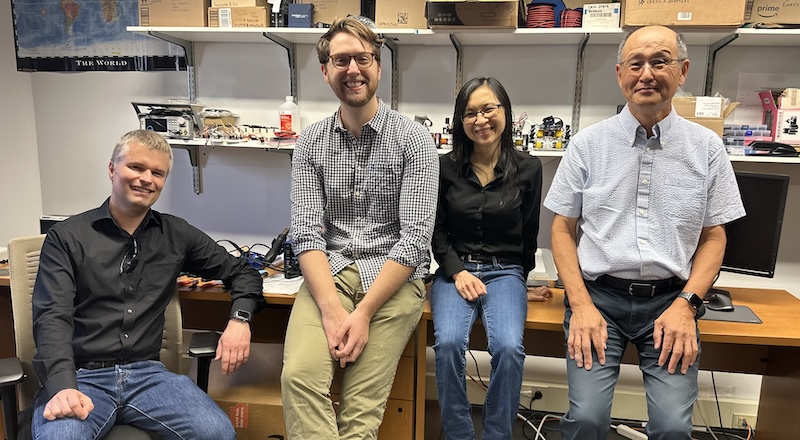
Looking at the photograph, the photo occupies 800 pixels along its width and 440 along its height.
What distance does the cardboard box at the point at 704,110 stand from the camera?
2.01 meters

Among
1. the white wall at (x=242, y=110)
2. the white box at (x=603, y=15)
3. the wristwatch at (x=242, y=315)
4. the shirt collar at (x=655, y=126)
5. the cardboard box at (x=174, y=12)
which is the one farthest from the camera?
the white wall at (x=242, y=110)

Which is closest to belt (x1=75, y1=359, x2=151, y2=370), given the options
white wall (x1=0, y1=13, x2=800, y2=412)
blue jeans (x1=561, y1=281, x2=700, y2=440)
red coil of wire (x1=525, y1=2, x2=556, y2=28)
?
white wall (x1=0, y1=13, x2=800, y2=412)

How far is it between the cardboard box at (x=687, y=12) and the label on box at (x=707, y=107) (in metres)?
0.27

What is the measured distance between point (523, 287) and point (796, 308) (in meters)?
0.99

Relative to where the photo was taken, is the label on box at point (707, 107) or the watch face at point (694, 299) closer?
the watch face at point (694, 299)

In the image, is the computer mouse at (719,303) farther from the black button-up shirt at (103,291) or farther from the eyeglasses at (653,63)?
the black button-up shirt at (103,291)

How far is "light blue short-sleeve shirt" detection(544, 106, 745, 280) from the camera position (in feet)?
5.13

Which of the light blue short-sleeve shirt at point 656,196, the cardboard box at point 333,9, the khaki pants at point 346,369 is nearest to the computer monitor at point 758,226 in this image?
the light blue short-sleeve shirt at point 656,196

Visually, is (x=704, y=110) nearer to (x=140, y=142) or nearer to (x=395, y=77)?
(x=395, y=77)

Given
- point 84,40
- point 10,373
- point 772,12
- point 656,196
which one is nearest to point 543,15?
point 772,12

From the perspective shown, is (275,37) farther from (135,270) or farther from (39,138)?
(39,138)

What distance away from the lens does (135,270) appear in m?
1.68

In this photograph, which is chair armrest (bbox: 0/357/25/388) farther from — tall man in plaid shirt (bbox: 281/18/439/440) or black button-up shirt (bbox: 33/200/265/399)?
tall man in plaid shirt (bbox: 281/18/439/440)

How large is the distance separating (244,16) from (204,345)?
1.39 m
